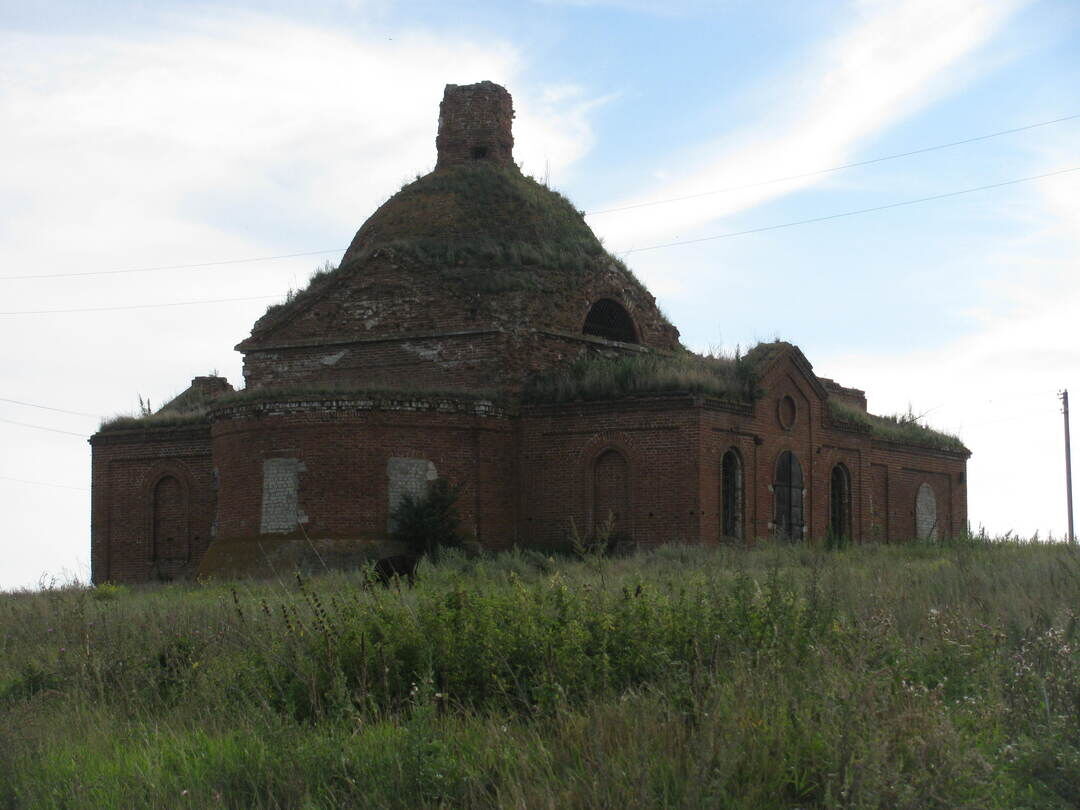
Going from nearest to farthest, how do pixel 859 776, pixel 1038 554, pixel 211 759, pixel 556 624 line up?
pixel 859 776 → pixel 211 759 → pixel 556 624 → pixel 1038 554

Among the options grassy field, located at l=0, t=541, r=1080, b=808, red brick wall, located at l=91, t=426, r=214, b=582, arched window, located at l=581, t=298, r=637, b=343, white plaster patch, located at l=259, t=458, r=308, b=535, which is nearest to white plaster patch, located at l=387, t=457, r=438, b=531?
white plaster patch, located at l=259, t=458, r=308, b=535

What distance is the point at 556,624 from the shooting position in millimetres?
10266

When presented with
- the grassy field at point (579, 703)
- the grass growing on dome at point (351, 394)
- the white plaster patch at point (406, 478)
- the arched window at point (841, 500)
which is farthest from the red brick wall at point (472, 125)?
the grassy field at point (579, 703)

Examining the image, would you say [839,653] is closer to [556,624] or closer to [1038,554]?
[556,624]

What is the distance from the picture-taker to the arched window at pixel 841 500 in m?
29.2

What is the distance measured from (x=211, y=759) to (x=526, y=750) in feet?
7.69

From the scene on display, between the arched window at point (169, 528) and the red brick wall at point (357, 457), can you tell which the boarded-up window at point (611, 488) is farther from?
the arched window at point (169, 528)

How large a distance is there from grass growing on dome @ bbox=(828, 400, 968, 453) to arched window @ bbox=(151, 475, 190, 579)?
47.0 feet

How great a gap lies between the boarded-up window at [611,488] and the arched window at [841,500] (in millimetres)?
6553

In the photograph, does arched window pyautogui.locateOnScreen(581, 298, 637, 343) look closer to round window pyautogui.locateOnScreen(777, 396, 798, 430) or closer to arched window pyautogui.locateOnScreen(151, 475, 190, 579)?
round window pyautogui.locateOnScreen(777, 396, 798, 430)

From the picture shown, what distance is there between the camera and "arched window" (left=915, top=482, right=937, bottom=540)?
33.3m

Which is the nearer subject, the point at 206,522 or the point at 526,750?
the point at 526,750

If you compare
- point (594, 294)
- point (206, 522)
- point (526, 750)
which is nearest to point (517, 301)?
point (594, 294)

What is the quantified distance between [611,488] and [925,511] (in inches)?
485
